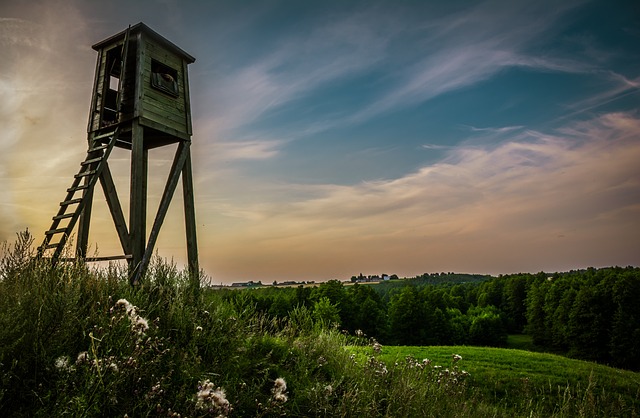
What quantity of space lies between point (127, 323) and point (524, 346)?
2597 inches

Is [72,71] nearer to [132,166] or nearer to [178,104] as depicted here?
[178,104]

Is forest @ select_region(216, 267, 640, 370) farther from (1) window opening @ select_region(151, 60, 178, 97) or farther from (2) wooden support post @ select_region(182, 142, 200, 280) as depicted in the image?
(1) window opening @ select_region(151, 60, 178, 97)

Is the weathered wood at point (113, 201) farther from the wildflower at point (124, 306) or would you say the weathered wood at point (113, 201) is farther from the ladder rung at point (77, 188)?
the wildflower at point (124, 306)

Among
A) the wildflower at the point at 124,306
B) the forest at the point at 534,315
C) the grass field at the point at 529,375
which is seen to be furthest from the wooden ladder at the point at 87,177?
the forest at the point at 534,315

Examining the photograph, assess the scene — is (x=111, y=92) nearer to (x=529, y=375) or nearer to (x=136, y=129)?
(x=136, y=129)

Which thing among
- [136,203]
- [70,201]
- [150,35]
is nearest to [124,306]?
[136,203]

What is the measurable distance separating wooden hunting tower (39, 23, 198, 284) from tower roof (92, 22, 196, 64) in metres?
0.02

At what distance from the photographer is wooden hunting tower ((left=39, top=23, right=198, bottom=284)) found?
8281 mm

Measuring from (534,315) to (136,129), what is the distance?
62947 millimetres

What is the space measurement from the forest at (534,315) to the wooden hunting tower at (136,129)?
92.5 ft

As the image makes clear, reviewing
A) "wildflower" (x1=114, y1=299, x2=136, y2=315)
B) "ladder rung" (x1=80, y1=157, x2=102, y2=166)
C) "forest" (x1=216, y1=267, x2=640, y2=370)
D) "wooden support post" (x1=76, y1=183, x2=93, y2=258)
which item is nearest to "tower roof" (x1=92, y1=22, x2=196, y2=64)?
"ladder rung" (x1=80, y1=157, x2=102, y2=166)

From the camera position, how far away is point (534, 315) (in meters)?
56.5

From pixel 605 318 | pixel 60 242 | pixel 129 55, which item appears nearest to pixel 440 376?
pixel 60 242

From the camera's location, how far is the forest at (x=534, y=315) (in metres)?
41.4
